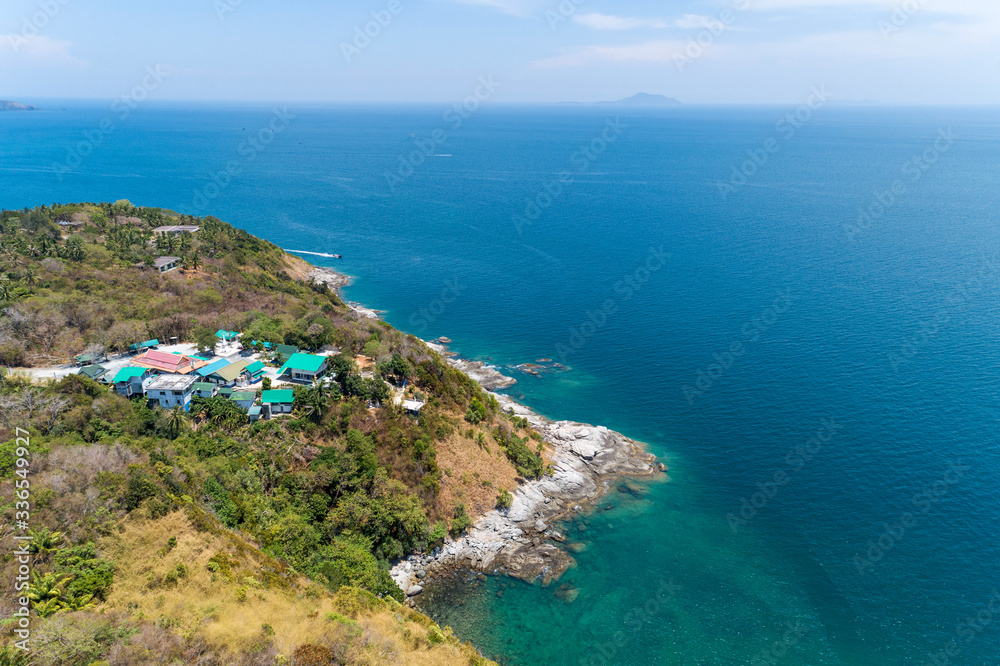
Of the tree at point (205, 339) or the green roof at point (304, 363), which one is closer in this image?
the green roof at point (304, 363)

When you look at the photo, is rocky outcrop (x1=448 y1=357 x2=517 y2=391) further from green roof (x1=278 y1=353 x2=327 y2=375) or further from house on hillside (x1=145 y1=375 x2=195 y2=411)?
house on hillside (x1=145 y1=375 x2=195 y2=411)

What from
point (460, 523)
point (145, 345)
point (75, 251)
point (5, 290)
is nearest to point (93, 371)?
point (145, 345)

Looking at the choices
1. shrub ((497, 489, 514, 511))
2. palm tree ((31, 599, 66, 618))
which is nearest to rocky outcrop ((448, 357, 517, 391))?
shrub ((497, 489, 514, 511))

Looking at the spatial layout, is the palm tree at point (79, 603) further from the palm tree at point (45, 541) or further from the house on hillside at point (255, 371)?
the house on hillside at point (255, 371)

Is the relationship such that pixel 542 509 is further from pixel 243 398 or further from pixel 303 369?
pixel 243 398

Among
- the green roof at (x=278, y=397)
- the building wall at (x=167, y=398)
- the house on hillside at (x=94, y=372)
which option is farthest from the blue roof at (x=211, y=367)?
the house on hillside at (x=94, y=372)
